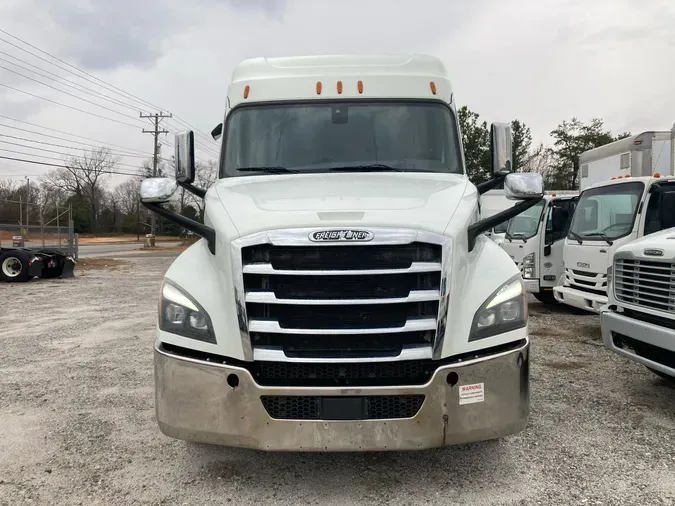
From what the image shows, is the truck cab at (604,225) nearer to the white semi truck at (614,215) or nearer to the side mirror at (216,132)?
the white semi truck at (614,215)

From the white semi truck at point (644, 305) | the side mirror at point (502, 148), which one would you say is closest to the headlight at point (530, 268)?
the white semi truck at point (644, 305)

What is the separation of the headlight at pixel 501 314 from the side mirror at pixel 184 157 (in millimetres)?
2744

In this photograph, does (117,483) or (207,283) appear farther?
(117,483)

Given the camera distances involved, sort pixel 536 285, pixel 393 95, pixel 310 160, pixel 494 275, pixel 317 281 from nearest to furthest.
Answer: pixel 317 281
pixel 494 275
pixel 310 160
pixel 393 95
pixel 536 285

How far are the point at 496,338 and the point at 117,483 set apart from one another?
8.44ft

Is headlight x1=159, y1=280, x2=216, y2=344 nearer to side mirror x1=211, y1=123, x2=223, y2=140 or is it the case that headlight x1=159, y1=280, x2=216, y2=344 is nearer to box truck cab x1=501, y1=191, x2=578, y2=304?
side mirror x1=211, y1=123, x2=223, y2=140

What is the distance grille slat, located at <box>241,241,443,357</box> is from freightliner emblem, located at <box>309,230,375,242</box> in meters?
0.04

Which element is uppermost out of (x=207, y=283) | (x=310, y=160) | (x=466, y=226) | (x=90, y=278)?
(x=310, y=160)

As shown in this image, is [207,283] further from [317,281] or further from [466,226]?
[466,226]

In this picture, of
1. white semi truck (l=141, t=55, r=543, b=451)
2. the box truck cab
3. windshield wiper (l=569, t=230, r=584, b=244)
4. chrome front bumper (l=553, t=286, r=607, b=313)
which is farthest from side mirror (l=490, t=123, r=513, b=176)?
the box truck cab

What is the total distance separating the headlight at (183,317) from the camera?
120 inches

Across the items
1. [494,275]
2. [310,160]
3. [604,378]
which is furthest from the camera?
[604,378]

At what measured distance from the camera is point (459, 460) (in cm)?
363

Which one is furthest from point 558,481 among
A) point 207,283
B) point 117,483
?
point 117,483
